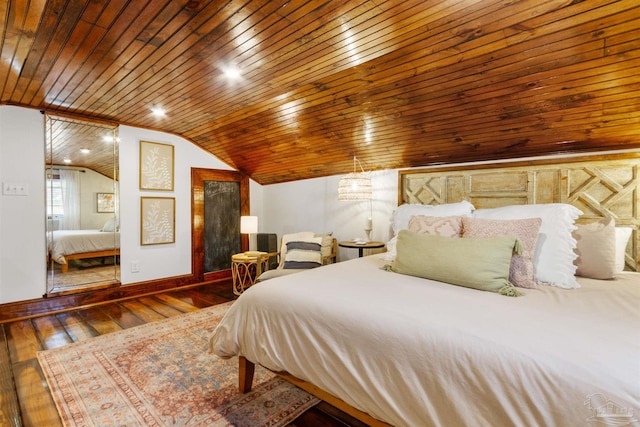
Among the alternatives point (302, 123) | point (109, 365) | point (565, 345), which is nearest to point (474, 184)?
point (302, 123)

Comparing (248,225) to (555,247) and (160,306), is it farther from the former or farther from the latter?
(555,247)

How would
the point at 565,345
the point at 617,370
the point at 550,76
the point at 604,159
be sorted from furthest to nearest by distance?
the point at 604,159 < the point at 550,76 < the point at 565,345 < the point at 617,370

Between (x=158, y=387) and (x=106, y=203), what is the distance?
2.58 m

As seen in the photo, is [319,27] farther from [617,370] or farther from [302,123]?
[617,370]

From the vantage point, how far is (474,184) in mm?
3008

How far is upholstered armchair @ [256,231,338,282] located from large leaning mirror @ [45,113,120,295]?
2.03 m

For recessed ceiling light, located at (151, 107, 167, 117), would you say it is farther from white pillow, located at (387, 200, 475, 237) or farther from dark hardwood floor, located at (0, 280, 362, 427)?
white pillow, located at (387, 200, 475, 237)

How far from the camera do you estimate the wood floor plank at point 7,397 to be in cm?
161

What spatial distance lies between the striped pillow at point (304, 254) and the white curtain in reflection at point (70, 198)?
2.38m

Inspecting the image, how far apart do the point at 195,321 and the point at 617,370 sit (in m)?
2.98

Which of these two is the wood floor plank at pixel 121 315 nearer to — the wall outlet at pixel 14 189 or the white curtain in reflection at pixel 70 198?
the white curtain in reflection at pixel 70 198

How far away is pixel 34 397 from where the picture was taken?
1.81 metres

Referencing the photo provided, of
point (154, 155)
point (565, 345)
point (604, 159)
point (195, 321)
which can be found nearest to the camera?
point (565, 345)

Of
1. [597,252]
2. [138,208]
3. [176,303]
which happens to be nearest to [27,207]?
[138,208]
